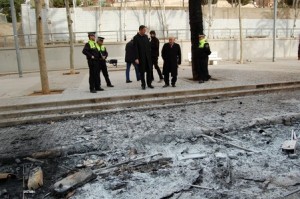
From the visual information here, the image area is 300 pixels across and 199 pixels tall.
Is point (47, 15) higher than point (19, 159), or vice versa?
point (47, 15)

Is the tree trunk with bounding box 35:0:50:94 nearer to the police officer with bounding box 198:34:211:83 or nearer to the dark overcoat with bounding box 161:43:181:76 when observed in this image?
the dark overcoat with bounding box 161:43:181:76

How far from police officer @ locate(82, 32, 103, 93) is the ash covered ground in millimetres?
2222

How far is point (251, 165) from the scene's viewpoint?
15.7 feet

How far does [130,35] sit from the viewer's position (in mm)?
25953

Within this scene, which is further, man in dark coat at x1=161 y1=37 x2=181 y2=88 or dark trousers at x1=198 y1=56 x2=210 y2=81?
dark trousers at x1=198 y1=56 x2=210 y2=81

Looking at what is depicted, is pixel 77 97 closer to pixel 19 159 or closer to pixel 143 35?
pixel 143 35

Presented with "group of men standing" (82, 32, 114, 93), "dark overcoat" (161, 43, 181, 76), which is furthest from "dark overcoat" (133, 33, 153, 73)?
"group of men standing" (82, 32, 114, 93)

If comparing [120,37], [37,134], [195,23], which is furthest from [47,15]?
[37,134]

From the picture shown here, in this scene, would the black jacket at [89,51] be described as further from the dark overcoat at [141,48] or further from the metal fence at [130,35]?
the metal fence at [130,35]

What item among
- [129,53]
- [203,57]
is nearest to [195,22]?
[203,57]

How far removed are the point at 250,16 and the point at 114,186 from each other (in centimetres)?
2924

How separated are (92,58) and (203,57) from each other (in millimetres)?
3861

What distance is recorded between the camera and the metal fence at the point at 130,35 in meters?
22.5

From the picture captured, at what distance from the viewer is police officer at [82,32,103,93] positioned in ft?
32.1
